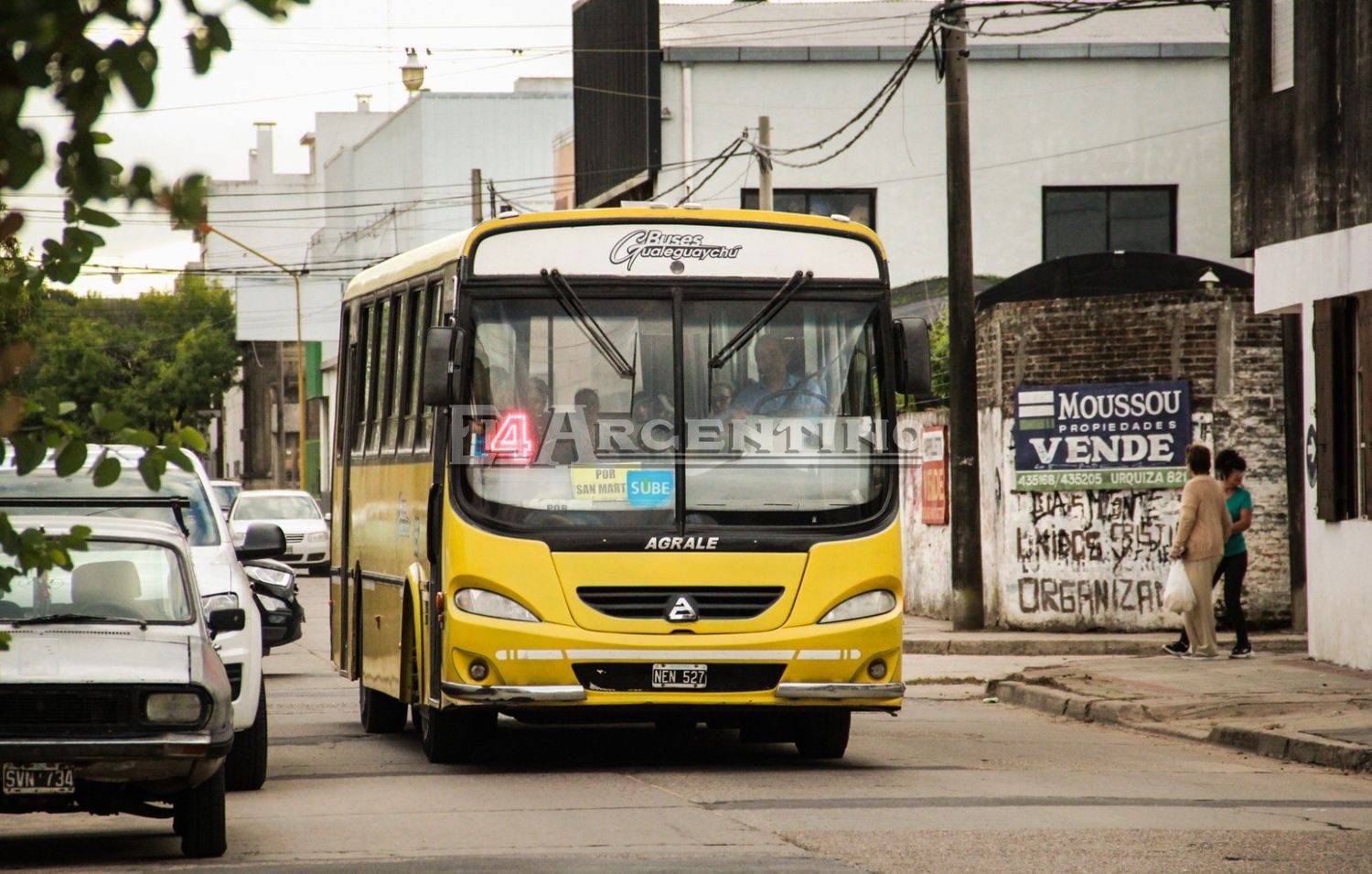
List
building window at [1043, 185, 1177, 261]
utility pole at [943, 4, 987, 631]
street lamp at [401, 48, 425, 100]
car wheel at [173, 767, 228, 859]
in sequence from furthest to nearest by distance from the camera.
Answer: street lamp at [401, 48, 425, 100], building window at [1043, 185, 1177, 261], utility pole at [943, 4, 987, 631], car wheel at [173, 767, 228, 859]

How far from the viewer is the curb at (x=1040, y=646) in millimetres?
21328

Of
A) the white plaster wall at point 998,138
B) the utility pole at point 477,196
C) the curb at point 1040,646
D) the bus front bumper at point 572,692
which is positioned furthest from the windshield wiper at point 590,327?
the utility pole at point 477,196

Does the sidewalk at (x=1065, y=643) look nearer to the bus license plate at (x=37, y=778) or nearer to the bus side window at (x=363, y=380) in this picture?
the bus side window at (x=363, y=380)

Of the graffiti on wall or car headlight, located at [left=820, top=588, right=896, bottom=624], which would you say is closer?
car headlight, located at [left=820, top=588, right=896, bottom=624]

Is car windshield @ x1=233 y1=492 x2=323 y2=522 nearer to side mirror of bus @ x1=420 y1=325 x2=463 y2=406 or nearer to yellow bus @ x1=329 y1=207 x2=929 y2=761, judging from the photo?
yellow bus @ x1=329 y1=207 x2=929 y2=761

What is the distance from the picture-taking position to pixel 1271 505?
22.4 metres

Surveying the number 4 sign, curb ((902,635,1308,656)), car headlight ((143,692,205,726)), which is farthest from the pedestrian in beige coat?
car headlight ((143,692,205,726))

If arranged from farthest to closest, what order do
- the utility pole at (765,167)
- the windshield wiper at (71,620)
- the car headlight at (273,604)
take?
the utility pole at (765,167) < the car headlight at (273,604) < the windshield wiper at (71,620)

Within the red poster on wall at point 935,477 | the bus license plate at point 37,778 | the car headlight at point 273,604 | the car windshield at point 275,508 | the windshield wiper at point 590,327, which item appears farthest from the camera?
the car windshield at point 275,508

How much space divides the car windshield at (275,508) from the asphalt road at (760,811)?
2725 cm

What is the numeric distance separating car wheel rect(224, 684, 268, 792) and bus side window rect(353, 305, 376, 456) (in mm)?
4116

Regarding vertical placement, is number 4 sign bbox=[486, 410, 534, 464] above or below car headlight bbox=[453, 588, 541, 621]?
above

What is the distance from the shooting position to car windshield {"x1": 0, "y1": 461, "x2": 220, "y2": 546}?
11898 mm

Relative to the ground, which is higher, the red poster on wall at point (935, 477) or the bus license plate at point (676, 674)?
the red poster on wall at point (935, 477)
